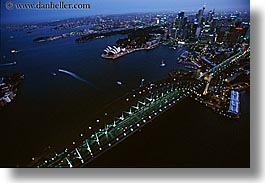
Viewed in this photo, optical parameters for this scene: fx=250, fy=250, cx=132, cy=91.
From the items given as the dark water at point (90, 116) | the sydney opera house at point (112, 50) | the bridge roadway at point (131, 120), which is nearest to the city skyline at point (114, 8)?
the dark water at point (90, 116)

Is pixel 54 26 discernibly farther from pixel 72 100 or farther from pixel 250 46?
pixel 250 46

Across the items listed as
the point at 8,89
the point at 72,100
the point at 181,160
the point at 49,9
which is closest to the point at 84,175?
the point at 72,100

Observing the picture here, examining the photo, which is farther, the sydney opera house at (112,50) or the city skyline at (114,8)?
the sydney opera house at (112,50)

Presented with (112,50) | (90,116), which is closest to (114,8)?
(112,50)

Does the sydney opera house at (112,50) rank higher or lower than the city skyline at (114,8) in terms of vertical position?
lower

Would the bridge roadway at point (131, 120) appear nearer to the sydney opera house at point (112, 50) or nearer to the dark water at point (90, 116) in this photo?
the dark water at point (90, 116)

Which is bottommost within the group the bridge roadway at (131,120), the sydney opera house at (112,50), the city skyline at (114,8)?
the bridge roadway at (131,120)

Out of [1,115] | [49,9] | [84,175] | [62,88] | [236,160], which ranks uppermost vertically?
[49,9]
